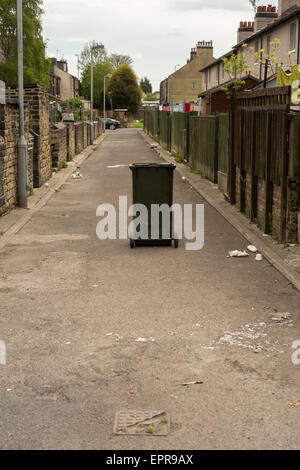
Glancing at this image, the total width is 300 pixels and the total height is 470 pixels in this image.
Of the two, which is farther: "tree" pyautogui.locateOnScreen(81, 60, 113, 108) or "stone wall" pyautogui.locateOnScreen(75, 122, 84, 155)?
"tree" pyautogui.locateOnScreen(81, 60, 113, 108)

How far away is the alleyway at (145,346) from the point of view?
14.5ft

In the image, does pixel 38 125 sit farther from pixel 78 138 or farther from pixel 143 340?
pixel 78 138

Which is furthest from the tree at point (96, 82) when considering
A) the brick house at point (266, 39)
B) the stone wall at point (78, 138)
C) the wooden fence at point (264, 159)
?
the wooden fence at point (264, 159)

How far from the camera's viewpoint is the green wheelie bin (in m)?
10.3

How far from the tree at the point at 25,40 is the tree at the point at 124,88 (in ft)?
132

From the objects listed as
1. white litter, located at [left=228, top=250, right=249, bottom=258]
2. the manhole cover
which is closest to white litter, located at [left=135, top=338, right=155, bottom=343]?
the manhole cover

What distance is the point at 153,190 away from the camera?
34.1ft

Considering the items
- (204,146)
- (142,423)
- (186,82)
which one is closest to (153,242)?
(142,423)

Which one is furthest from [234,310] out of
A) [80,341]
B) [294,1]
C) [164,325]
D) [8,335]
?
[294,1]

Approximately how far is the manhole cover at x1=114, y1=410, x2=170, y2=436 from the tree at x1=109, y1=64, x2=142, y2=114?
100853mm

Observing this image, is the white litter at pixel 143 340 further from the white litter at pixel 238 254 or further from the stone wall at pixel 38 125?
the stone wall at pixel 38 125

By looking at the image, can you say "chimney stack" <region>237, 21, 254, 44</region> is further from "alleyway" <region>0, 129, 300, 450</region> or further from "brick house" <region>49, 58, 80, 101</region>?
"alleyway" <region>0, 129, 300, 450</region>

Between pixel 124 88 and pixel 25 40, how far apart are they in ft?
145

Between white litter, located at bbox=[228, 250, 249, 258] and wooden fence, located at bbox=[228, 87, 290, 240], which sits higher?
wooden fence, located at bbox=[228, 87, 290, 240]
